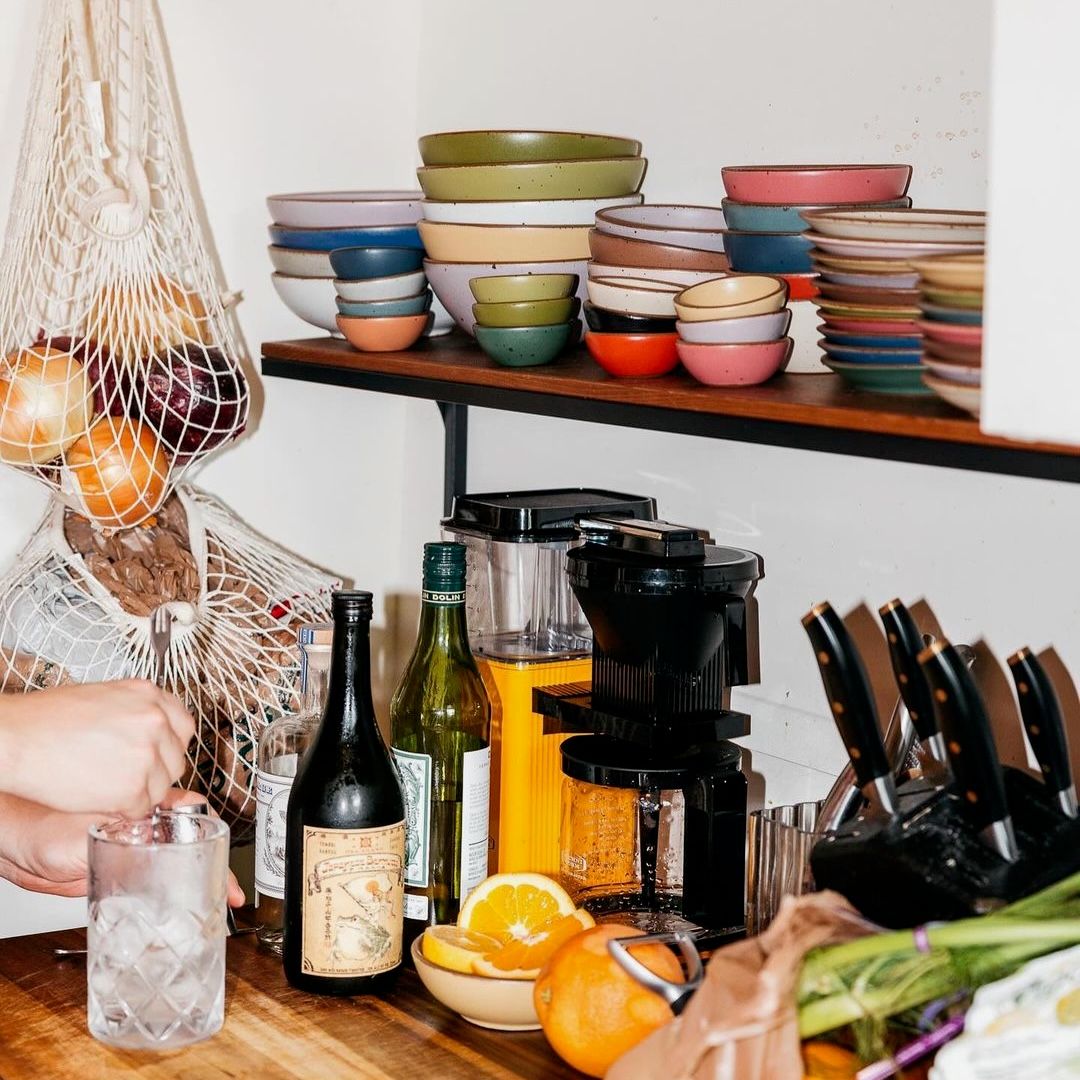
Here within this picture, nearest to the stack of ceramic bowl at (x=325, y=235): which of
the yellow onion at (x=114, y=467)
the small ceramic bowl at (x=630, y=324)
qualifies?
the yellow onion at (x=114, y=467)

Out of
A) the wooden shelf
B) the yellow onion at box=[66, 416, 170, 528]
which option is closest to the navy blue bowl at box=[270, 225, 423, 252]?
the wooden shelf

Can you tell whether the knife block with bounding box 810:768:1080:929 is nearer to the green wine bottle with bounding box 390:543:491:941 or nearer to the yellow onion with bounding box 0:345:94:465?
the green wine bottle with bounding box 390:543:491:941

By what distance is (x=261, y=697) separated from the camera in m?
1.62

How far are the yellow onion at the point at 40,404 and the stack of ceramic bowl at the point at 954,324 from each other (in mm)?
841

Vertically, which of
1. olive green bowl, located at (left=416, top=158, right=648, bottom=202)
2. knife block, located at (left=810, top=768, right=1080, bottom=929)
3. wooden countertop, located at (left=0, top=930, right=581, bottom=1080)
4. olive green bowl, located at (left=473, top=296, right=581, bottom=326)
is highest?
olive green bowl, located at (left=416, top=158, right=648, bottom=202)

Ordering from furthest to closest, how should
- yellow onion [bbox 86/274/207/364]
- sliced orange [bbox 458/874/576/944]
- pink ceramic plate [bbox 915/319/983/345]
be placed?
yellow onion [bbox 86/274/207/364] → sliced orange [bbox 458/874/576/944] → pink ceramic plate [bbox 915/319/983/345]

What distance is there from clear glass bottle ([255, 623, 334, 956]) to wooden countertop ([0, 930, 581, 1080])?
0.07 metres

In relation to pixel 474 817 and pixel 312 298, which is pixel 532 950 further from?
pixel 312 298

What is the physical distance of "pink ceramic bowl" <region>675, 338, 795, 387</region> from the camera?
3.89 feet

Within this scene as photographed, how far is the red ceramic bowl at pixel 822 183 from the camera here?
121 cm

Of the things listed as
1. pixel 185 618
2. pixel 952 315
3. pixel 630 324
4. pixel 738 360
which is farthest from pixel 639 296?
pixel 185 618

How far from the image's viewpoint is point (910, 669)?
109cm

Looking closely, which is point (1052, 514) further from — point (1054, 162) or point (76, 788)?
point (76, 788)

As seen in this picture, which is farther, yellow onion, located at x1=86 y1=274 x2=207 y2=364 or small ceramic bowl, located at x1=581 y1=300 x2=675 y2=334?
yellow onion, located at x1=86 y1=274 x2=207 y2=364
